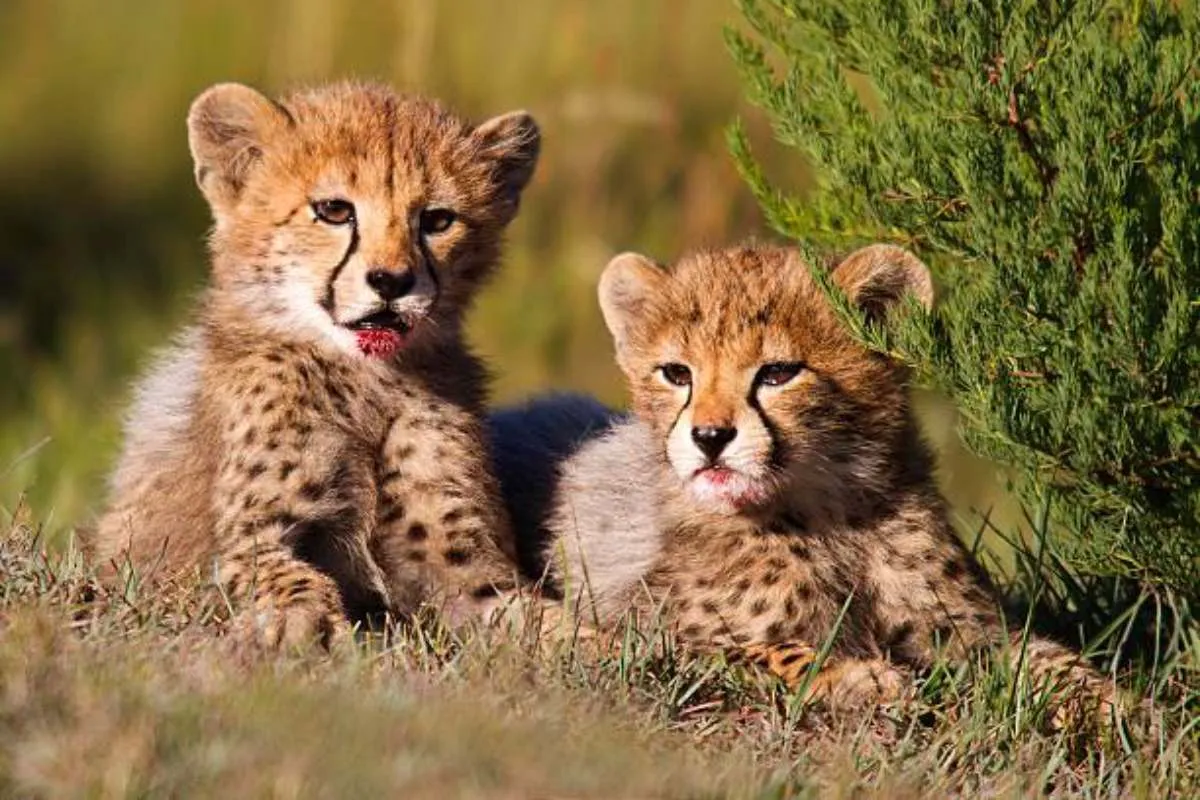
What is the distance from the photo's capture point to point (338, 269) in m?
4.32

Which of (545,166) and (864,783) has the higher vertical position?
(545,166)

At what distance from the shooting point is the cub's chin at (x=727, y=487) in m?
4.05

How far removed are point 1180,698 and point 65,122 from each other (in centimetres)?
711

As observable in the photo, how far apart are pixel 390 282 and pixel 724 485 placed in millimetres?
776

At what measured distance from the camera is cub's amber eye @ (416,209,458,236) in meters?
4.46

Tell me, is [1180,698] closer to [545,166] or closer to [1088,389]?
[1088,389]

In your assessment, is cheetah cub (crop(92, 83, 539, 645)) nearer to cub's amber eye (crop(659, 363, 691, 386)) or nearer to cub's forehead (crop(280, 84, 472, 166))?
cub's forehead (crop(280, 84, 472, 166))

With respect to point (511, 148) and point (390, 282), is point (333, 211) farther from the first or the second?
point (511, 148)

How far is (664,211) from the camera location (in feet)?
27.0

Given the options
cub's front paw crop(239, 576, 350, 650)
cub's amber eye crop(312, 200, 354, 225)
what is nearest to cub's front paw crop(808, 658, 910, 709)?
cub's front paw crop(239, 576, 350, 650)

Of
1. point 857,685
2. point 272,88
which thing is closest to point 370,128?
point 857,685

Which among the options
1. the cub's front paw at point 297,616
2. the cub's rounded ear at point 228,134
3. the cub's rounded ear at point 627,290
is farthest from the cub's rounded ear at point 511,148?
the cub's front paw at point 297,616

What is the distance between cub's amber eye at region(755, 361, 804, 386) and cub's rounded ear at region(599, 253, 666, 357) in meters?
0.41

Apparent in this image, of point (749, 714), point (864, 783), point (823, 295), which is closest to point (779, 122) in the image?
point (823, 295)
